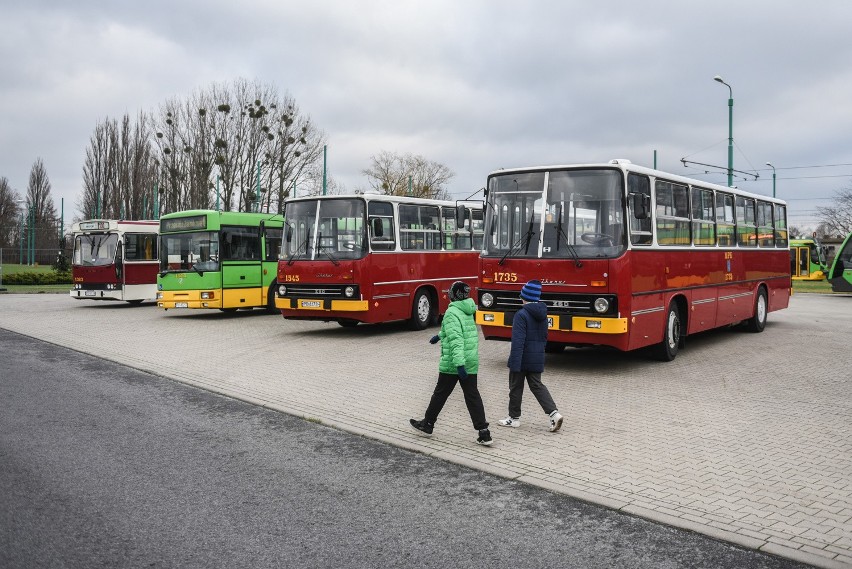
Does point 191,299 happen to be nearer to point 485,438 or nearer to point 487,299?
point 487,299

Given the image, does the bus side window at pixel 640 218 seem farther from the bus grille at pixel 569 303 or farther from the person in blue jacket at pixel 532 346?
the person in blue jacket at pixel 532 346

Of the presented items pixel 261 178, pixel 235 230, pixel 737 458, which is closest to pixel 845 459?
pixel 737 458

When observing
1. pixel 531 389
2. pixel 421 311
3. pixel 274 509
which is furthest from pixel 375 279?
pixel 274 509

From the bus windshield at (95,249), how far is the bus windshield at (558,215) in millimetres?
18125

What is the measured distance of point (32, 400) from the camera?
981cm

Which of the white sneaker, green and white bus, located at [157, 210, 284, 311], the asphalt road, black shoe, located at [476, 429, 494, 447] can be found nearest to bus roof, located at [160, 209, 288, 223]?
green and white bus, located at [157, 210, 284, 311]

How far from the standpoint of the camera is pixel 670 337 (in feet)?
43.9

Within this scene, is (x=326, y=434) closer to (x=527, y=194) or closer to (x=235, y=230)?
(x=527, y=194)

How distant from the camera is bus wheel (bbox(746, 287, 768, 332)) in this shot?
17.9m

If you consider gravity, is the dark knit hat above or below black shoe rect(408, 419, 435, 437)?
above

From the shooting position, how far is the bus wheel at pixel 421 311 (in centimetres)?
1836

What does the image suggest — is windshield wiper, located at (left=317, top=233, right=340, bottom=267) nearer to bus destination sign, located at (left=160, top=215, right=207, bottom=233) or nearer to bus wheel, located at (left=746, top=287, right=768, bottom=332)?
bus destination sign, located at (left=160, top=215, right=207, bottom=233)

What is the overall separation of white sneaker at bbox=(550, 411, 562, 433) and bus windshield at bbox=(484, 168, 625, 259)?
4.00 metres

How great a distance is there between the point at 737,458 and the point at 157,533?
4.76m
